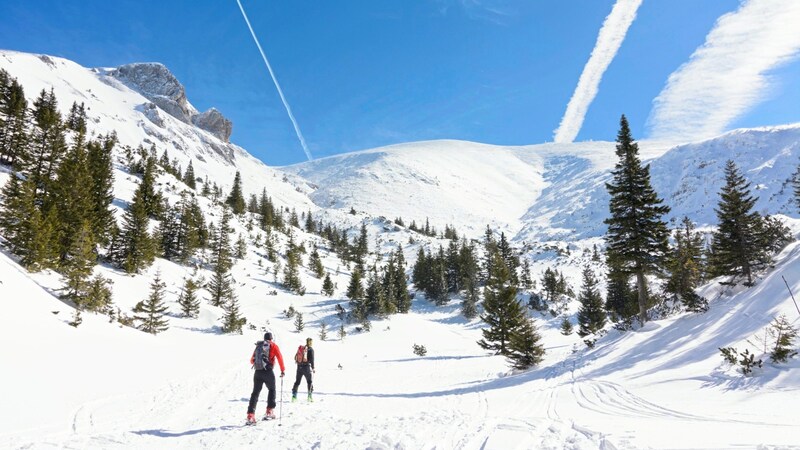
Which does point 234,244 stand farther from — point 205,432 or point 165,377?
point 205,432

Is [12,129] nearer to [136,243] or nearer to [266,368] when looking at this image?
[136,243]

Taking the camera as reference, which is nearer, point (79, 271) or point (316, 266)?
point (79, 271)

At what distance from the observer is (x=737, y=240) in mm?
Result: 20625

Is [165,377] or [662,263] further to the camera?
[662,263]

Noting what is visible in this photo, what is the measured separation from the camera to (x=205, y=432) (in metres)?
8.82

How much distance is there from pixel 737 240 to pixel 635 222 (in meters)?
4.86

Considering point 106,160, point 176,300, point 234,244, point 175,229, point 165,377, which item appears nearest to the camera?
point 165,377

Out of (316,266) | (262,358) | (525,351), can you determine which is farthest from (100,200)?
(525,351)

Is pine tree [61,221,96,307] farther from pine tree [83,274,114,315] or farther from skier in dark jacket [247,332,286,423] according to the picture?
skier in dark jacket [247,332,286,423]

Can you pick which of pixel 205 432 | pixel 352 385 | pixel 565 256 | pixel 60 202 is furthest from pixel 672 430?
pixel 565 256

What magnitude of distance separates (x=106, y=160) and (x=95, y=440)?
57.6 m

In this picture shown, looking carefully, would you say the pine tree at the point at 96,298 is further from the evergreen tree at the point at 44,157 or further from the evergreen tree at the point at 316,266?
the evergreen tree at the point at 316,266

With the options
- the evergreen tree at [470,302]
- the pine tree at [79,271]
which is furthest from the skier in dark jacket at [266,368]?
the evergreen tree at [470,302]

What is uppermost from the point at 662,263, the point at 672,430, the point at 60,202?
the point at 60,202
